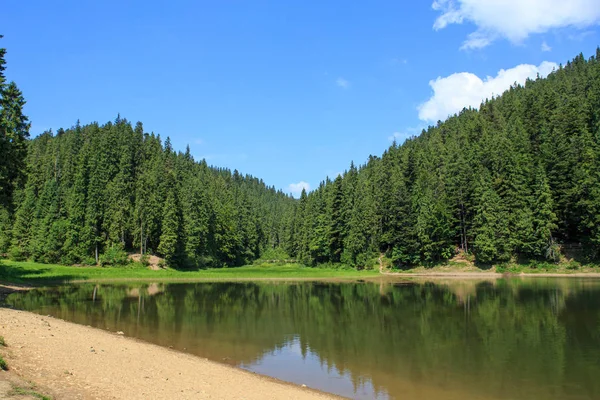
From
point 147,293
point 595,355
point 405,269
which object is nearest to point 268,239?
point 405,269

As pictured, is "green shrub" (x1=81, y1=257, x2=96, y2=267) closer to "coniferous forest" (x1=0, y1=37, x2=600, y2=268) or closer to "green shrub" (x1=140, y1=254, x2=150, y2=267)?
"coniferous forest" (x1=0, y1=37, x2=600, y2=268)

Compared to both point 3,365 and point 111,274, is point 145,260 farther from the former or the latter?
point 3,365

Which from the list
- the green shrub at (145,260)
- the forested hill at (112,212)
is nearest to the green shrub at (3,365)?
the forested hill at (112,212)

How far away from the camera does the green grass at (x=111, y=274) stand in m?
53.1

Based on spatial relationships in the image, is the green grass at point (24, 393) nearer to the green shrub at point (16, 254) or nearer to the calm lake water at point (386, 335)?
the calm lake water at point (386, 335)

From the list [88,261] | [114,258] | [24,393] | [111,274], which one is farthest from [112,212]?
[24,393]

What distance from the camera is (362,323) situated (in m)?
29.1

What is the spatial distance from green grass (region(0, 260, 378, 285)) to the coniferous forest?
7658 millimetres

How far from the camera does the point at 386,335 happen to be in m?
25.0

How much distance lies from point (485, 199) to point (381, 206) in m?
22.6

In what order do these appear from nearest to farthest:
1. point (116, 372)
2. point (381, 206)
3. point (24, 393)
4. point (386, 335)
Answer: point (24, 393) → point (116, 372) → point (386, 335) → point (381, 206)

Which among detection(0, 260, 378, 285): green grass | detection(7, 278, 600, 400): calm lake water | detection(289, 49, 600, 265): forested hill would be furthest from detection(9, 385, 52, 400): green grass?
detection(289, 49, 600, 265): forested hill

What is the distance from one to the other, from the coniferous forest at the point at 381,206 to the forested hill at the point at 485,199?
268mm

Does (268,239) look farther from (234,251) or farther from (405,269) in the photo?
(405,269)
